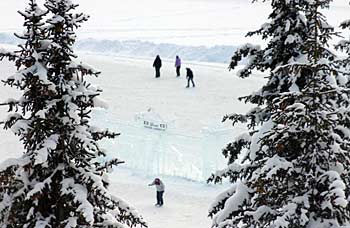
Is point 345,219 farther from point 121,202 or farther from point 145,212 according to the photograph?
point 145,212

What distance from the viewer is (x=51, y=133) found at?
6.75m

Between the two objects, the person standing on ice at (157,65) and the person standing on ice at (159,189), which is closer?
the person standing on ice at (159,189)

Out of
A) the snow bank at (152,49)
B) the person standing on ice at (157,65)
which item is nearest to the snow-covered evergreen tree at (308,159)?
the person standing on ice at (157,65)

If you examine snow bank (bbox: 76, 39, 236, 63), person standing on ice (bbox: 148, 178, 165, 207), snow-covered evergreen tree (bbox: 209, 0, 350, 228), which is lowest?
person standing on ice (bbox: 148, 178, 165, 207)

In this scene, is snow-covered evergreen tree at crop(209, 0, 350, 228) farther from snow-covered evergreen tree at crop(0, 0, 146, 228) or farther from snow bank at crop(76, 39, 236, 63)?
snow bank at crop(76, 39, 236, 63)

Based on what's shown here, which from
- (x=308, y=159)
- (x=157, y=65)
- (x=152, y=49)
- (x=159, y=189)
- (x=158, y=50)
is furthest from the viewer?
(x=152, y=49)

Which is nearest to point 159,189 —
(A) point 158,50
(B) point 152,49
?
(A) point 158,50

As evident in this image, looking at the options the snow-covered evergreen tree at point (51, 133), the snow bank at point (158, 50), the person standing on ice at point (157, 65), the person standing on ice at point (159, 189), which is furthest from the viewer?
the snow bank at point (158, 50)

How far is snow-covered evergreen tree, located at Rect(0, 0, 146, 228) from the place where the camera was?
6602 millimetres

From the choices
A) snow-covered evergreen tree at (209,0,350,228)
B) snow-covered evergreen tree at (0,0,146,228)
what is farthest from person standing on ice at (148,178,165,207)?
snow-covered evergreen tree at (0,0,146,228)

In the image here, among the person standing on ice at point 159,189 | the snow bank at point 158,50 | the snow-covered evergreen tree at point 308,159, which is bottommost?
the person standing on ice at point 159,189

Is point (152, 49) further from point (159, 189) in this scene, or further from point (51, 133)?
point (51, 133)

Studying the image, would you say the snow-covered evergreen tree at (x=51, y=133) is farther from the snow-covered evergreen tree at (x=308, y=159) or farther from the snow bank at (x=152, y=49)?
the snow bank at (x=152, y=49)

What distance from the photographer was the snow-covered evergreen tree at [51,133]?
6.60 metres
